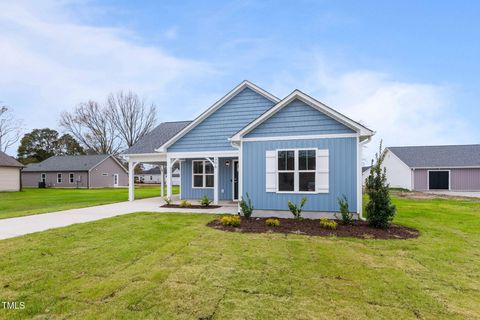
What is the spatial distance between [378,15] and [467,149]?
76.2 ft

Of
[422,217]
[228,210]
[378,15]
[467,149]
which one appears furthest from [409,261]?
[467,149]

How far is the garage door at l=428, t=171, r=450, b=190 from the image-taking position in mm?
25625

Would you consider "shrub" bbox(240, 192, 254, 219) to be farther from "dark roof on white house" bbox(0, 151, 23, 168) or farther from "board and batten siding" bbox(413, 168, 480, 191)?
"dark roof on white house" bbox(0, 151, 23, 168)

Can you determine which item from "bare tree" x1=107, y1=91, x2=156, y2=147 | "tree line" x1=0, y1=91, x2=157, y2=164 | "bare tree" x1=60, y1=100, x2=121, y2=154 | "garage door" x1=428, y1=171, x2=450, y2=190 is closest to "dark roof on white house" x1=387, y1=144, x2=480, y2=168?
"garage door" x1=428, y1=171, x2=450, y2=190

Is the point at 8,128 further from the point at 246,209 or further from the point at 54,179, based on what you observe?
the point at 246,209

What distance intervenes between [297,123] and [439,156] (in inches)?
984

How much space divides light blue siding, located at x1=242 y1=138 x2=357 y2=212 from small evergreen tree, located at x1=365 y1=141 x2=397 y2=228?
77 cm

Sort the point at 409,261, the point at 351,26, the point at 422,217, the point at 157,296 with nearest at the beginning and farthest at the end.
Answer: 1. the point at 157,296
2. the point at 409,261
3. the point at 422,217
4. the point at 351,26

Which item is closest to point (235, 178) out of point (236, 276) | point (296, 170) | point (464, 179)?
point (296, 170)

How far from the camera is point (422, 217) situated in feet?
33.1

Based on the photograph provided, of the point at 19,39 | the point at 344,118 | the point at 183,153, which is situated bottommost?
the point at 183,153

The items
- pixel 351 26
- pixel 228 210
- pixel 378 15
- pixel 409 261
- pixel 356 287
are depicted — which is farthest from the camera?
pixel 351 26

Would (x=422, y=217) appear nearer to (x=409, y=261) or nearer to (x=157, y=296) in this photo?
(x=409, y=261)

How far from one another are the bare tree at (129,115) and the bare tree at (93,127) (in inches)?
48.9
